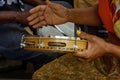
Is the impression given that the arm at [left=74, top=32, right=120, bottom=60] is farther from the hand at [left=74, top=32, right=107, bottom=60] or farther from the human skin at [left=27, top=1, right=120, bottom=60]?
the human skin at [left=27, top=1, right=120, bottom=60]

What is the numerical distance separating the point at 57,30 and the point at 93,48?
0.66 metres

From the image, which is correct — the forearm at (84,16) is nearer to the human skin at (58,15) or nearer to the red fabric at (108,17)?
the human skin at (58,15)

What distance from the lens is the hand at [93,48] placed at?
108 centimetres

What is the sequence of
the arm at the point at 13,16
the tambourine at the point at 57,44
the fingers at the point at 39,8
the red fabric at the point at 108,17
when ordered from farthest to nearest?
the arm at the point at 13,16 → the fingers at the point at 39,8 → the red fabric at the point at 108,17 → the tambourine at the point at 57,44

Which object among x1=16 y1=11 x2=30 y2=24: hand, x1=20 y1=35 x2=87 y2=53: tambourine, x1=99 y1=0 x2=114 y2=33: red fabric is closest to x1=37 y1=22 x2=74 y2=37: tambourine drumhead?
x1=16 y1=11 x2=30 y2=24: hand

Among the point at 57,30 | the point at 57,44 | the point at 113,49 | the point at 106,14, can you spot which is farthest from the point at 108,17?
the point at 57,30

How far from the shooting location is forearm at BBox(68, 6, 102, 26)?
1430mm

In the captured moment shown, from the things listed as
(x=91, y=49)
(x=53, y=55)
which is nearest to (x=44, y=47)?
(x=91, y=49)

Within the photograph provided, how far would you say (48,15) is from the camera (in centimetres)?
142

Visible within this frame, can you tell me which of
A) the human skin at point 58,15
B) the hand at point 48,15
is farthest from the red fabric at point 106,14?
the hand at point 48,15

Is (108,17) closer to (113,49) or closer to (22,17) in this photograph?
(113,49)

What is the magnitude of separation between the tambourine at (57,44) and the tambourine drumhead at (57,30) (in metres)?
0.56

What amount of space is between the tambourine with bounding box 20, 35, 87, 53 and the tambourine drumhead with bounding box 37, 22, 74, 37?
563 mm

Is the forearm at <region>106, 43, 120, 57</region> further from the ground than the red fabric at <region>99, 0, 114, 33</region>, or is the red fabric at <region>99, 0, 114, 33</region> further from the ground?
the red fabric at <region>99, 0, 114, 33</region>
